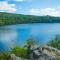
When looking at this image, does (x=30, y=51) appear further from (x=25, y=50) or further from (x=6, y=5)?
(x=6, y=5)

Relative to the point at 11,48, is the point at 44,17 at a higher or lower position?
higher

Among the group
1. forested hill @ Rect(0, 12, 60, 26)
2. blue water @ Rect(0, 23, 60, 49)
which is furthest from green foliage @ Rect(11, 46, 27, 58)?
forested hill @ Rect(0, 12, 60, 26)

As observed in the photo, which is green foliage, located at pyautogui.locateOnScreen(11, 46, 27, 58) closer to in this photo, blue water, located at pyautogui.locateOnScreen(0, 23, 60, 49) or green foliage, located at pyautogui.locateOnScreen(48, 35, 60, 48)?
blue water, located at pyautogui.locateOnScreen(0, 23, 60, 49)

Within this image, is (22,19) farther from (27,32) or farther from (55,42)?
(55,42)

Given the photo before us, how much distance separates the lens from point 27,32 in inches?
41.8

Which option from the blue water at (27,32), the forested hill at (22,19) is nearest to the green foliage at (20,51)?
the blue water at (27,32)

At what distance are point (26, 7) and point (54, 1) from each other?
270 mm

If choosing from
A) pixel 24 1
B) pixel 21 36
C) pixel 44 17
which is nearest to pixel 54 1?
pixel 44 17

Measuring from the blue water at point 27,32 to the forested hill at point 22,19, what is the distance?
4 centimetres

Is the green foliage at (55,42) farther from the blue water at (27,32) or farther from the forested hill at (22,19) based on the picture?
the forested hill at (22,19)

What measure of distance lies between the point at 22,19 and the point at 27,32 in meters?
0.13

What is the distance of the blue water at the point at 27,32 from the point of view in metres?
1.06

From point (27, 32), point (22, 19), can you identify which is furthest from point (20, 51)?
point (22, 19)

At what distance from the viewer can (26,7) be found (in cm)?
108
